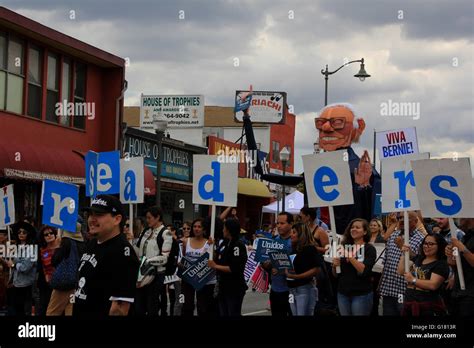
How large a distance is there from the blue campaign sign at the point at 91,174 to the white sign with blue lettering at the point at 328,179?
3.55 meters

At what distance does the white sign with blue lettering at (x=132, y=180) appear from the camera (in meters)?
14.6

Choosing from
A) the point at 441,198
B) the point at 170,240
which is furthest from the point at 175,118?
the point at 441,198

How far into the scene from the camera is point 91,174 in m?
15.0

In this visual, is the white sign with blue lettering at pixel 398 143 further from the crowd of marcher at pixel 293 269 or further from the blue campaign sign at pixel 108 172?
the blue campaign sign at pixel 108 172

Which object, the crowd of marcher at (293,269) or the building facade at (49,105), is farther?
the building facade at (49,105)

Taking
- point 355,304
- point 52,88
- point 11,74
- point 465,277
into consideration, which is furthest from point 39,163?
point 465,277

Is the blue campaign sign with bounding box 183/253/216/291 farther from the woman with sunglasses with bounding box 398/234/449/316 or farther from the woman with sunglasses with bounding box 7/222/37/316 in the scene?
the woman with sunglasses with bounding box 398/234/449/316

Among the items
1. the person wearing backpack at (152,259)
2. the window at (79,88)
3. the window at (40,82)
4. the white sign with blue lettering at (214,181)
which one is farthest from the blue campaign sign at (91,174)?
the window at (79,88)

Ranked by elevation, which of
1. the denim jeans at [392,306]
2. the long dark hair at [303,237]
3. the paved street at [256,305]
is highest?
the long dark hair at [303,237]

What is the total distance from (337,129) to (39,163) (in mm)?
10070

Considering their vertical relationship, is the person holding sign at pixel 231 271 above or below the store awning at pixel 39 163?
below

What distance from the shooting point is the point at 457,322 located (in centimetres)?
952

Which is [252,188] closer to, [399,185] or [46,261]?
[46,261]

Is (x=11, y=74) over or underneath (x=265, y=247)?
over
